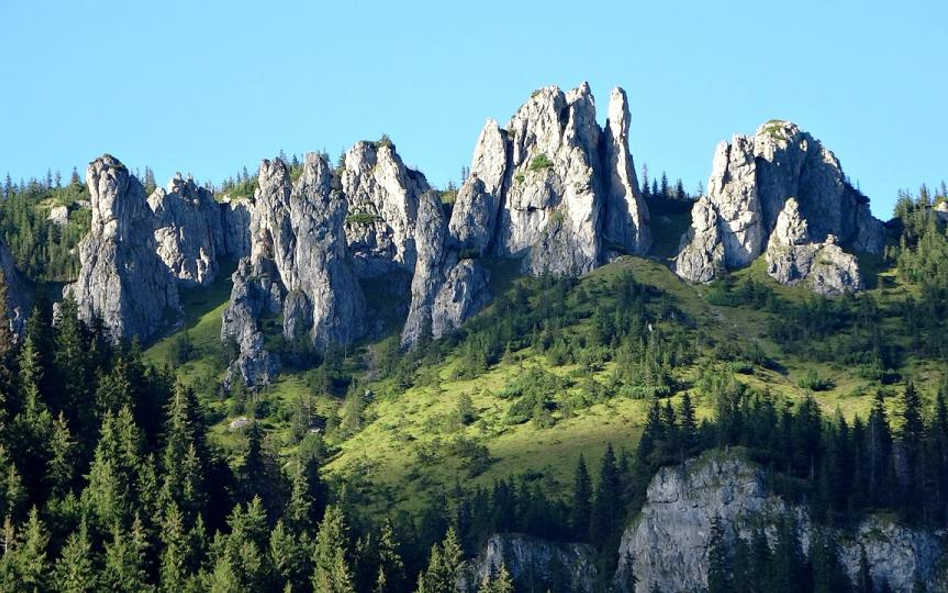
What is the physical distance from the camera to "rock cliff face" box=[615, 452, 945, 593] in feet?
591

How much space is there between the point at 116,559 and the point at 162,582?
176 inches

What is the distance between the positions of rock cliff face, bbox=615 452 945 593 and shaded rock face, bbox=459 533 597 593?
17.0ft

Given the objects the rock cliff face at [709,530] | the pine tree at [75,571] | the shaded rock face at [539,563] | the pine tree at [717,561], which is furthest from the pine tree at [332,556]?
the rock cliff face at [709,530]

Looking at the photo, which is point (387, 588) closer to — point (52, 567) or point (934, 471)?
point (52, 567)

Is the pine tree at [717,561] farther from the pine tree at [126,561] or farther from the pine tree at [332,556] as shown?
the pine tree at [126,561]

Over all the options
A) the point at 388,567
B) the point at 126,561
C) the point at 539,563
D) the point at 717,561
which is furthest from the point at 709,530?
the point at 126,561

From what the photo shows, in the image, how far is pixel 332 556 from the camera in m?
144

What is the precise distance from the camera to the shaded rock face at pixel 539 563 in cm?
19225

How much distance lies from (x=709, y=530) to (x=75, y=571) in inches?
3452

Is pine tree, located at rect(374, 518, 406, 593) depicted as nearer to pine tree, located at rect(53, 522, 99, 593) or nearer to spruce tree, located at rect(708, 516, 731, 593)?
pine tree, located at rect(53, 522, 99, 593)

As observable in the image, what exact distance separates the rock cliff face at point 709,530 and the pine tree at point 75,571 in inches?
2959

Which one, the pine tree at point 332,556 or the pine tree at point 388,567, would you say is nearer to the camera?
the pine tree at point 332,556

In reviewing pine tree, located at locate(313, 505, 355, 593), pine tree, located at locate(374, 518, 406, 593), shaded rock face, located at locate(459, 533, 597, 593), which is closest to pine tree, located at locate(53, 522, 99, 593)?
pine tree, located at locate(313, 505, 355, 593)

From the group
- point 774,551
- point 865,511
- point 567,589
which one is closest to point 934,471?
point 865,511
